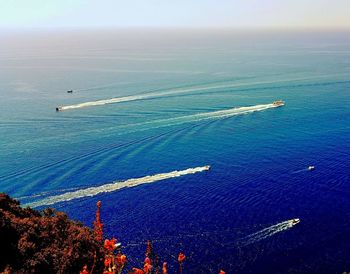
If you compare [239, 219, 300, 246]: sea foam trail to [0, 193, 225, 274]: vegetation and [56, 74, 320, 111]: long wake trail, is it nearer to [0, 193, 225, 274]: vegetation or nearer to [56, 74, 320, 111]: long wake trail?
[0, 193, 225, 274]: vegetation

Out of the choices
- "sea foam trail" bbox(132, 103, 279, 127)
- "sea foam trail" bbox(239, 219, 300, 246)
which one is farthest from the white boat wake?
"sea foam trail" bbox(239, 219, 300, 246)

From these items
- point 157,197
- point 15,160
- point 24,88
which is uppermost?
point 24,88

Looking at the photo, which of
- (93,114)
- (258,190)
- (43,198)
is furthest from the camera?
(93,114)

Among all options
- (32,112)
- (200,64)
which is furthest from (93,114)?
(200,64)

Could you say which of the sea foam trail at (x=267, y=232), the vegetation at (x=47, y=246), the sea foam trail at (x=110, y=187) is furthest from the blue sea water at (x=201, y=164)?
the vegetation at (x=47, y=246)

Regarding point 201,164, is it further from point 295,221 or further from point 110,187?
point 295,221

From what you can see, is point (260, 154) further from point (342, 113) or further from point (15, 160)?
point (15, 160)
